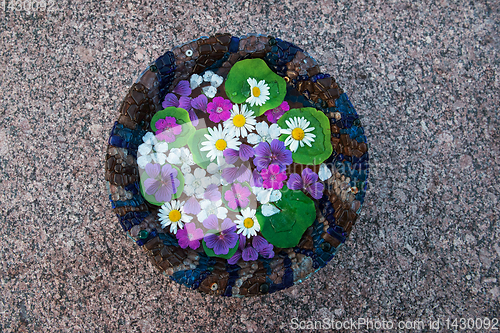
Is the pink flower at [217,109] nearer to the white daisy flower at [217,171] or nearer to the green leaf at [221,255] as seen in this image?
the white daisy flower at [217,171]

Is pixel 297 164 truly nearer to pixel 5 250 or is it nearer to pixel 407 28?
pixel 407 28

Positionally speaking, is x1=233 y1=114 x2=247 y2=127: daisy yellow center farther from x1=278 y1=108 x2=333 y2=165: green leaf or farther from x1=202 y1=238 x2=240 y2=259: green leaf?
x1=202 y1=238 x2=240 y2=259: green leaf

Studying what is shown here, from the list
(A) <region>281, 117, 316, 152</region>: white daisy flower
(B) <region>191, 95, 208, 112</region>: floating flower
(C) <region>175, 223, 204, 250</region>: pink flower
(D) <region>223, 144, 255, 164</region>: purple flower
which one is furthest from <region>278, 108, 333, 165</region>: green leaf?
(C) <region>175, 223, 204, 250</region>: pink flower

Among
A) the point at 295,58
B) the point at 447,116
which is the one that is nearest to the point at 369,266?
the point at 447,116

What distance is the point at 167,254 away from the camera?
2.68 ft

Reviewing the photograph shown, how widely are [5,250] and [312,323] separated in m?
0.99

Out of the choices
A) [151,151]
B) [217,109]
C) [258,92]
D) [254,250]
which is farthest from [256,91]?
[254,250]

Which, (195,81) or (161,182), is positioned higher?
(195,81)

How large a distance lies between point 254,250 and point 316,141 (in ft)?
1.15

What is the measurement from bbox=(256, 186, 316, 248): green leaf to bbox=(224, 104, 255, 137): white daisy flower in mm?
224

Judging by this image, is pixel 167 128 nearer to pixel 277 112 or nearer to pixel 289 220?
pixel 277 112

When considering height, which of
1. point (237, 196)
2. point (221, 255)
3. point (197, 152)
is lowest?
point (221, 255)

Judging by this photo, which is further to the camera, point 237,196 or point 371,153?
point 371,153

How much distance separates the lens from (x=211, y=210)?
92 centimetres
